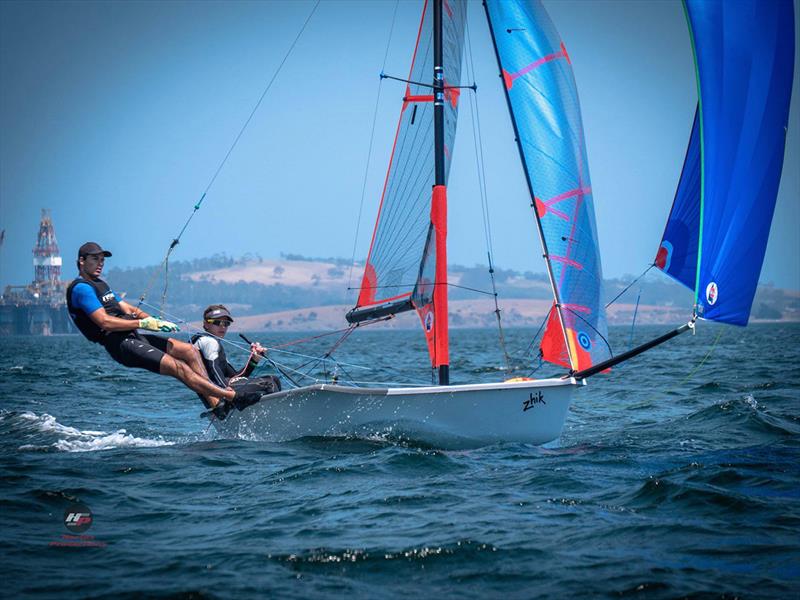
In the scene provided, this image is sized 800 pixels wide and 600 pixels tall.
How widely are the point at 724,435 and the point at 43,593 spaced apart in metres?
8.77

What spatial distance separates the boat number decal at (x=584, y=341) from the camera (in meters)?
11.5

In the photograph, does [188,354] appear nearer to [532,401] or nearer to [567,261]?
[532,401]

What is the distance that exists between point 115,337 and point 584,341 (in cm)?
572

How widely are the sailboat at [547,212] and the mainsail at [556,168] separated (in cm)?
2

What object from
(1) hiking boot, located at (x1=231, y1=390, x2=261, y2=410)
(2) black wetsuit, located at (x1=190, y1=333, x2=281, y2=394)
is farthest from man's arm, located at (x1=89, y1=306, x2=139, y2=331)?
(1) hiking boot, located at (x1=231, y1=390, x2=261, y2=410)

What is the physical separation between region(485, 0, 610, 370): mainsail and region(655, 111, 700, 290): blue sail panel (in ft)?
4.79

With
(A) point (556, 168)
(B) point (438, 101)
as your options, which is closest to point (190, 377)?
(B) point (438, 101)

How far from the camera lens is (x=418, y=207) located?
1243 centimetres

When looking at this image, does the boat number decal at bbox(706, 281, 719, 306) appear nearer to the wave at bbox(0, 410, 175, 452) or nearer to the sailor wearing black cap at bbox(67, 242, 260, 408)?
the sailor wearing black cap at bbox(67, 242, 260, 408)

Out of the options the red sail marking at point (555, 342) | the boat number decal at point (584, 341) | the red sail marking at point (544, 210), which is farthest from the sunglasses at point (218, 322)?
the boat number decal at point (584, 341)

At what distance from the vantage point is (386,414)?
10.8 meters

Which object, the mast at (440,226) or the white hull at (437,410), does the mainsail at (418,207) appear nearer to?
the mast at (440,226)

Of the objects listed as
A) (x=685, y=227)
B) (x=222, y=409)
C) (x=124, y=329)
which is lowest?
(x=222, y=409)

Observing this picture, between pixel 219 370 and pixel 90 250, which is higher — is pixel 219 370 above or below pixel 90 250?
below
